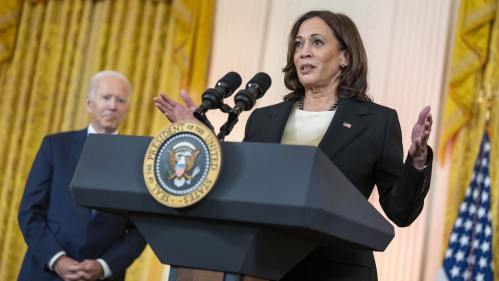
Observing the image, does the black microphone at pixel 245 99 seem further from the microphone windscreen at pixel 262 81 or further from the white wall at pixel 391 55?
the white wall at pixel 391 55

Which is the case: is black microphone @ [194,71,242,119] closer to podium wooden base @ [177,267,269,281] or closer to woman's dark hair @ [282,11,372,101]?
podium wooden base @ [177,267,269,281]

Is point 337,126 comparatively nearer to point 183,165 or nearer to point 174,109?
point 174,109

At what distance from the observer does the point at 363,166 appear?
169cm

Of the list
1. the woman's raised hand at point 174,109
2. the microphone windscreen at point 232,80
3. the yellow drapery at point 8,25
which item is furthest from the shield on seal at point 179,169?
the yellow drapery at point 8,25

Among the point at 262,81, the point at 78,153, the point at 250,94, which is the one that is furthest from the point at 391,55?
the point at 250,94

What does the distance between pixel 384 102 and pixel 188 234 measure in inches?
152

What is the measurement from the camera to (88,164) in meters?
1.20

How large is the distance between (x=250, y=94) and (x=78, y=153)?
7.20 ft

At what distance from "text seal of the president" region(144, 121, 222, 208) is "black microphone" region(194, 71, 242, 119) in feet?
0.53

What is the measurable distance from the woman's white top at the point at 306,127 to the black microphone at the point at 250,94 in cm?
42

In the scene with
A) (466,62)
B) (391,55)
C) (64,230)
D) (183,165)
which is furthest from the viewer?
(391,55)

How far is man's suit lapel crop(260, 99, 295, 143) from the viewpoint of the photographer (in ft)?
6.00

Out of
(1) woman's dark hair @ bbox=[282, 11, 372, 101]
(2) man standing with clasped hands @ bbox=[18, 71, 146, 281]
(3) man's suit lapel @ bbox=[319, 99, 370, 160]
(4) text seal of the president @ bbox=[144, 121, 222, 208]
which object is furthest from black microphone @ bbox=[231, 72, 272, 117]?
Result: (2) man standing with clasped hands @ bbox=[18, 71, 146, 281]

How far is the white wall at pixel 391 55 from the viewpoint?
A: 4.38 metres
